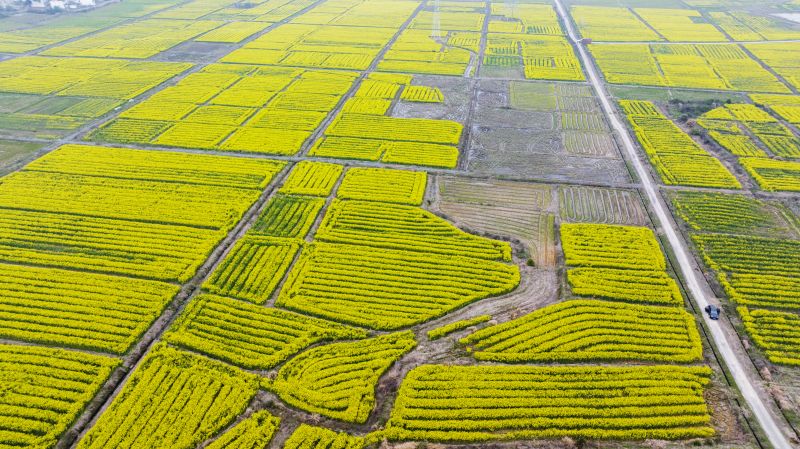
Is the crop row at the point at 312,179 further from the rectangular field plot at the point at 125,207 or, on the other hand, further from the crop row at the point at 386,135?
the crop row at the point at 386,135

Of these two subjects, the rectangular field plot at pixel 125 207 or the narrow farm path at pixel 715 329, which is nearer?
the narrow farm path at pixel 715 329

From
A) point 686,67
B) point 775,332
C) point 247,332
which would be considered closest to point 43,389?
point 247,332

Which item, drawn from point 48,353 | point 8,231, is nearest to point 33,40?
point 8,231

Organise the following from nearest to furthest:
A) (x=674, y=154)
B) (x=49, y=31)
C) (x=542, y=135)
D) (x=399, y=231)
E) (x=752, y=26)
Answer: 1. (x=399, y=231)
2. (x=674, y=154)
3. (x=542, y=135)
4. (x=49, y=31)
5. (x=752, y=26)

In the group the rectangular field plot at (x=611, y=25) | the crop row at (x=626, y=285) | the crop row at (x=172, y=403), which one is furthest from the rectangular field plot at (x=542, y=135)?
the rectangular field plot at (x=611, y=25)

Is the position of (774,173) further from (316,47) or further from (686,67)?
(316,47)

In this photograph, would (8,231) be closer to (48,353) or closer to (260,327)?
(48,353)

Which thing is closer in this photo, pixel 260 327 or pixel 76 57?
pixel 260 327
